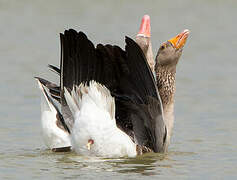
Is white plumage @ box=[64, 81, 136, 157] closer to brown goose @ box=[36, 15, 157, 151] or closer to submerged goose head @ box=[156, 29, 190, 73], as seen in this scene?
brown goose @ box=[36, 15, 157, 151]

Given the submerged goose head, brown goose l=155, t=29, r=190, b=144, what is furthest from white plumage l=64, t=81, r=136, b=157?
the submerged goose head

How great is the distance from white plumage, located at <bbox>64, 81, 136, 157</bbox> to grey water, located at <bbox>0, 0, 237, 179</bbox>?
172 mm

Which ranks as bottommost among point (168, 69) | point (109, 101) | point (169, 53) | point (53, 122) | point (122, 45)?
point (53, 122)

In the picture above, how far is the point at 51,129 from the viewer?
11.0m

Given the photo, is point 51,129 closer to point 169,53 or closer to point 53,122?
point 53,122

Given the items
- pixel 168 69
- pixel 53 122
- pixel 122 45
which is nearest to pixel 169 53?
pixel 168 69

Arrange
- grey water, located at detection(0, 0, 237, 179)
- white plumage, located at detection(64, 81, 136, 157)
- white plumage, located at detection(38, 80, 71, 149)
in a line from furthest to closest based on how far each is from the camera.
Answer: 1. white plumage, located at detection(38, 80, 71, 149)
2. grey water, located at detection(0, 0, 237, 179)
3. white plumage, located at detection(64, 81, 136, 157)

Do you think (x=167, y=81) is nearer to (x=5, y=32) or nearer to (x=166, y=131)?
(x=166, y=131)

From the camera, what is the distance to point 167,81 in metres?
11.1

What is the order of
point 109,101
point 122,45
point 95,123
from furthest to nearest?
point 122,45, point 109,101, point 95,123

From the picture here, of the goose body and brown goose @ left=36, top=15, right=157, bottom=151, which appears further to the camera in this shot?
brown goose @ left=36, top=15, right=157, bottom=151

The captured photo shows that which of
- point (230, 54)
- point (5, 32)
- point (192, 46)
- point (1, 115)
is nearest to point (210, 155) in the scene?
point (1, 115)

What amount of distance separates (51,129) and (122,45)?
8.90m

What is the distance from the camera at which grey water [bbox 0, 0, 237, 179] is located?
32.7ft
